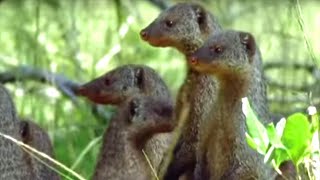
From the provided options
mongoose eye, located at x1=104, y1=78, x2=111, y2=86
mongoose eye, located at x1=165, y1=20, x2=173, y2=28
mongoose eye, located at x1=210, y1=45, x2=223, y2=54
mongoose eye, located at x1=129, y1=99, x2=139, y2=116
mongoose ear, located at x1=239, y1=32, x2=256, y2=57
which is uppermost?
mongoose eye, located at x1=210, y1=45, x2=223, y2=54

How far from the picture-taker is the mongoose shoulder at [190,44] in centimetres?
473

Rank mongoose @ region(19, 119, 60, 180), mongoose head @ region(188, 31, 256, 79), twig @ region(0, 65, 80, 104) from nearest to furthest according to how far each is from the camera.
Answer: mongoose head @ region(188, 31, 256, 79)
mongoose @ region(19, 119, 60, 180)
twig @ region(0, 65, 80, 104)

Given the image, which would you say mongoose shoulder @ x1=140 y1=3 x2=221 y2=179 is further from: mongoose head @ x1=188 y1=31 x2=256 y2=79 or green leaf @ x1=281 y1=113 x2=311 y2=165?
green leaf @ x1=281 y1=113 x2=311 y2=165

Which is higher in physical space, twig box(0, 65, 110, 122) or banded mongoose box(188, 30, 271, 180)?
banded mongoose box(188, 30, 271, 180)

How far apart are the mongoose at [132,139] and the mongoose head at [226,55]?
1.59ft

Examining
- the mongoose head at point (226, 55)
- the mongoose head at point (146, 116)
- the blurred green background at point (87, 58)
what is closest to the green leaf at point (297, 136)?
the mongoose head at point (226, 55)

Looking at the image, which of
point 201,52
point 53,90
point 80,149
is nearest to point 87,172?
point 80,149

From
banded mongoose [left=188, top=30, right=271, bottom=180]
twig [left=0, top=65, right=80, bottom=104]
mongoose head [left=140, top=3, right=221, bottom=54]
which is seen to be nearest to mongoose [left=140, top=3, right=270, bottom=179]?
mongoose head [left=140, top=3, right=221, bottom=54]

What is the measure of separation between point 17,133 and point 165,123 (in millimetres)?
484

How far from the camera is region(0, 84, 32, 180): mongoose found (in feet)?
14.6

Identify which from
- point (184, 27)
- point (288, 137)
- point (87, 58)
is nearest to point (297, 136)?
point (288, 137)

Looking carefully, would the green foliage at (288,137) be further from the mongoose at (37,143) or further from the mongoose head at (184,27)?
the mongoose at (37,143)

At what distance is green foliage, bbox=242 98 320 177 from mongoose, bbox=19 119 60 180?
1693 millimetres

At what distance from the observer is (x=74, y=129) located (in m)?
6.02
